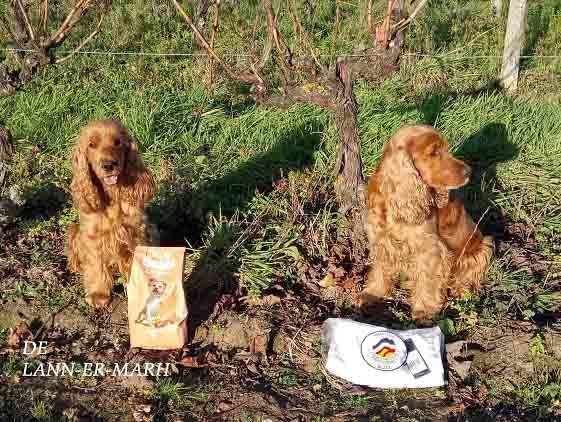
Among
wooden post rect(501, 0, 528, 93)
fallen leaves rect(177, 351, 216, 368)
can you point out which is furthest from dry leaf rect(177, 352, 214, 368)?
wooden post rect(501, 0, 528, 93)

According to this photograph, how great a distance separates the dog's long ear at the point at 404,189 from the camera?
159 inches

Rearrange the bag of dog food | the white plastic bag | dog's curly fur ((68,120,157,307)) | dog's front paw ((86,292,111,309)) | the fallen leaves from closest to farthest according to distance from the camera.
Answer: the white plastic bag < the bag of dog food < the fallen leaves < dog's curly fur ((68,120,157,307)) < dog's front paw ((86,292,111,309))

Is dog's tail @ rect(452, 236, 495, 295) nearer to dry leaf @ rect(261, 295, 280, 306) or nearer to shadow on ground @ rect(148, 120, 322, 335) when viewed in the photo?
dry leaf @ rect(261, 295, 280, 306)

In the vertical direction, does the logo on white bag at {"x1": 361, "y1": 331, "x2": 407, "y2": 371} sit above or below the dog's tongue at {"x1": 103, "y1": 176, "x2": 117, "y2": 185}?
below

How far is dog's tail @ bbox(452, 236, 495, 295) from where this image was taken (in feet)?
14.9

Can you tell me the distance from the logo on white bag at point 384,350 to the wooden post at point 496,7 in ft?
20.8

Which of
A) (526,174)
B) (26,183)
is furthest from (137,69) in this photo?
(526,174)

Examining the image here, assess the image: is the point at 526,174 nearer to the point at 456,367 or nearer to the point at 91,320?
the point at 456,367

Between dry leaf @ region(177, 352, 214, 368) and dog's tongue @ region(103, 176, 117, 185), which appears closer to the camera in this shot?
dry leaf @ region(177, 352, 214, 368)

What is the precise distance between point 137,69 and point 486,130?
3877 mm

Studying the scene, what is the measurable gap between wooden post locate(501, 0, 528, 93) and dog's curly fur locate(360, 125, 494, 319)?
330cm

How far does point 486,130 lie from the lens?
621 centimetres

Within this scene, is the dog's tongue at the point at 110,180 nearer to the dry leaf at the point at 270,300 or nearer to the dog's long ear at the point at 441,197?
the dry leaf at the point at 270,300

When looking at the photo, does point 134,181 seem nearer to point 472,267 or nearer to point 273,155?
point 273,155
